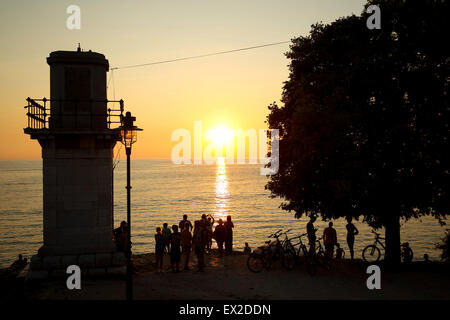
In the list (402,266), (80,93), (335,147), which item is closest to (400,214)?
(402,266)

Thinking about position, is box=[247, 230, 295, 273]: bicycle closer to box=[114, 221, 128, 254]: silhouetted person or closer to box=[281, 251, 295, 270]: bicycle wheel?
box=[281, 251, 295, 270]: bicycle wheel

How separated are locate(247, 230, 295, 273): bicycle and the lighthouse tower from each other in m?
5.71

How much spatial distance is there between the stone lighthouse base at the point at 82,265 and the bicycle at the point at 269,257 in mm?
5607

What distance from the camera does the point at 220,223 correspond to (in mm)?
21109

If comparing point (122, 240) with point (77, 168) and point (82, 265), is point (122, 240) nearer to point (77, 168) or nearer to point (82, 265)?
point (82, 265)

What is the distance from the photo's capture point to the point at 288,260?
17703 mm

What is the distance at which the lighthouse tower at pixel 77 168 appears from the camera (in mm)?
16641

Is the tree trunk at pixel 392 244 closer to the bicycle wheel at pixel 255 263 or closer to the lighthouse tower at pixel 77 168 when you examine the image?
the bicycle wheel at pixel 255 263

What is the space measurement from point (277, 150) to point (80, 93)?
9943 millimetres

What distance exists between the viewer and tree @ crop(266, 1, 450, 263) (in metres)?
16.7

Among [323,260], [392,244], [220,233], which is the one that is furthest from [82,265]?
[392,244]

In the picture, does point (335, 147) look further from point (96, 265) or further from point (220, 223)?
point (96, 265)

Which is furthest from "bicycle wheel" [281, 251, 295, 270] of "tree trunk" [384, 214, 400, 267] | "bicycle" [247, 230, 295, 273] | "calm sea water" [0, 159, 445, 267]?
"calm sea water" [0, 159, 445, 267]

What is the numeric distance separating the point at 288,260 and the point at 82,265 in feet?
29.1
